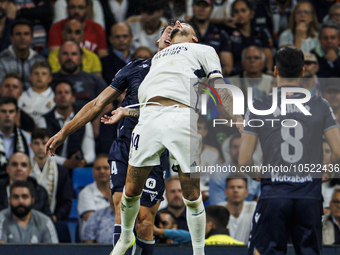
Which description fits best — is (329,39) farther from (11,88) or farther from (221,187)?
(11,88)

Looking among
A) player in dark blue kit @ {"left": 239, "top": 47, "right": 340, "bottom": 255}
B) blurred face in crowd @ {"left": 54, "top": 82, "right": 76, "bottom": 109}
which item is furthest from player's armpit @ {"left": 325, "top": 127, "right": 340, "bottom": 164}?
blurred face in crowd @ {"left": 54, "top": 82, "right": 76, "bottom": 109}

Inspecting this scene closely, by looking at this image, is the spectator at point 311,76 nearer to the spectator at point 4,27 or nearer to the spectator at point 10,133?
Result: the spectator at point 10,133

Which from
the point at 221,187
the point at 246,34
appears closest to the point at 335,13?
the point at 246,34

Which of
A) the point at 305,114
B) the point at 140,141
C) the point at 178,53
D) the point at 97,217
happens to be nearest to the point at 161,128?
Answer: the point at 140,141

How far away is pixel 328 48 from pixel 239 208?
3.86 metres

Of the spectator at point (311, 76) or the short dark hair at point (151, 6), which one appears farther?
the short dark hair at point (151, 6)

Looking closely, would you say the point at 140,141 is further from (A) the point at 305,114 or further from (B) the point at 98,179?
(B) the point at 98,179

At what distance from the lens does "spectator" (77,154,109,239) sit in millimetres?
7367

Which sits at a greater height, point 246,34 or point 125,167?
point 246,34

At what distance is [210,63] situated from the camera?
14.5 feet

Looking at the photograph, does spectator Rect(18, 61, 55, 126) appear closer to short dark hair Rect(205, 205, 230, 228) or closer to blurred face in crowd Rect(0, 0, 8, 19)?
blurred face in crowd Rect(0, 0, 8, 19)

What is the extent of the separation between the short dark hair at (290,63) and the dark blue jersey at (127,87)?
133 cm

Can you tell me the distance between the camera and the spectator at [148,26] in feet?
30.8

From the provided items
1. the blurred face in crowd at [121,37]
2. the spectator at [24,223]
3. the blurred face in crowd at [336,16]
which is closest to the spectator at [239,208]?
the spectator at [24,223]
